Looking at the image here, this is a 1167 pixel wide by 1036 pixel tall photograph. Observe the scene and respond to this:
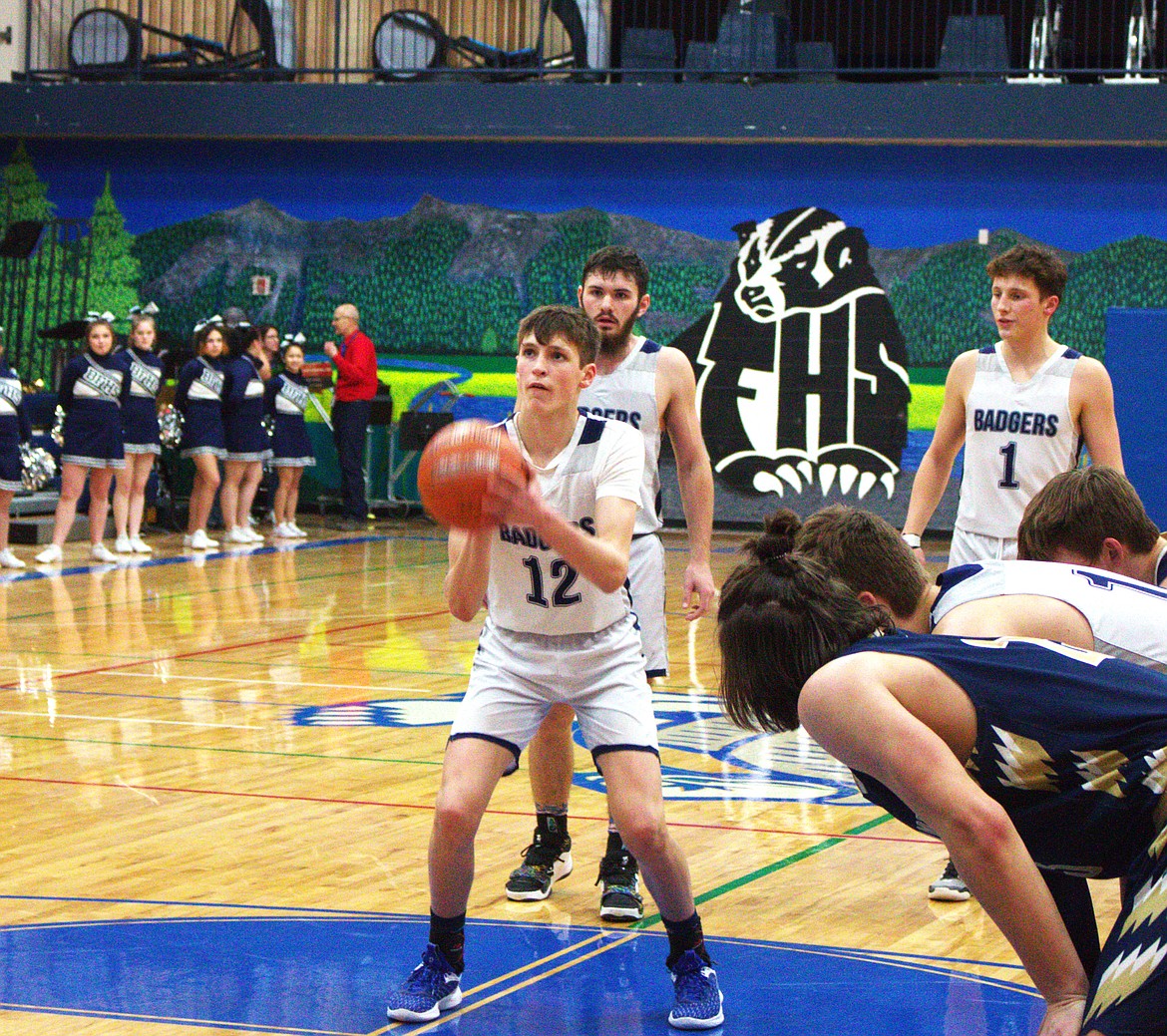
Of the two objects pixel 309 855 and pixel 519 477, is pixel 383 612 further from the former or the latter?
pixel 519 477

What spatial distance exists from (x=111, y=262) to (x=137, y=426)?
4.64 meters

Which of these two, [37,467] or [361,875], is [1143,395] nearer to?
[361,875]

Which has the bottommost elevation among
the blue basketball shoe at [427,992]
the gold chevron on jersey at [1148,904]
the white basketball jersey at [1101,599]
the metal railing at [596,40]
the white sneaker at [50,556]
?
the white sneaker at [50,556]

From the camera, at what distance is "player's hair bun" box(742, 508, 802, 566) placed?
7.90ft

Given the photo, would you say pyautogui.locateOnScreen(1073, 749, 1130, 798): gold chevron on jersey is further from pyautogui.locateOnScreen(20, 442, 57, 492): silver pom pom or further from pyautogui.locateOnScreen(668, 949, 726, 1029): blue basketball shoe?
pyautogui.locateOnScreen(20, 442, 57, 492): silver pom pom

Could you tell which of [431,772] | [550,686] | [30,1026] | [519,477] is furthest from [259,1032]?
[431,772]

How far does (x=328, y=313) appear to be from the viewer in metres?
16.3

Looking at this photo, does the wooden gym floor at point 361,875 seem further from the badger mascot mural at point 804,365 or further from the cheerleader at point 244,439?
the badger mascot mural at point 804,365

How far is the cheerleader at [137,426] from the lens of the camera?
1245 cm

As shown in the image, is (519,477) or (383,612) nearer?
(519,477)

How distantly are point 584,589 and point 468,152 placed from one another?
12.7 metres

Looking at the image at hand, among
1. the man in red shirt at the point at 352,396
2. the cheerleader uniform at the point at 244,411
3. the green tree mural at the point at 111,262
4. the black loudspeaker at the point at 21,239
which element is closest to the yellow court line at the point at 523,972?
the cheerleader uniform at the point at 244,411

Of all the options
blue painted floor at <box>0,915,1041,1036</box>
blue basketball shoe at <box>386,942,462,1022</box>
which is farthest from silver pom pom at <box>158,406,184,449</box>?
blue basketball shoe at <box>386,942,462,1022</box>

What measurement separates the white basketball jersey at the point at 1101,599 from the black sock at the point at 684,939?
1066 mm
